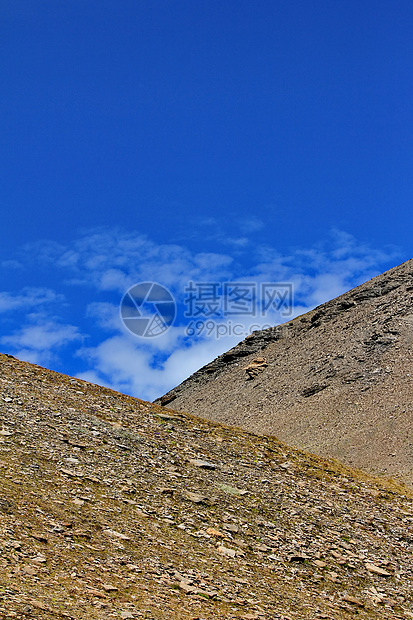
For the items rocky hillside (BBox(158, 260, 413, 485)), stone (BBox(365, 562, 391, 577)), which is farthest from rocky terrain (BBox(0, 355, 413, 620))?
rocky hillside (BBox(158, 260, 413, 485))

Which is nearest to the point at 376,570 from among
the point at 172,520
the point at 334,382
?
the point at 172,520

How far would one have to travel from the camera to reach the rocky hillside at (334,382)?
42.1 m

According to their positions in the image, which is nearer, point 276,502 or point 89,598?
point 89,598

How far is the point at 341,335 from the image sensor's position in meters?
66.3

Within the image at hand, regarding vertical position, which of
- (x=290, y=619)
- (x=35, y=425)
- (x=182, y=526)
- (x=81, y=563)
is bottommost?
(x=290, y=619)

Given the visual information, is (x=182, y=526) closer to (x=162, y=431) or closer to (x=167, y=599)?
(x=167, y=599)

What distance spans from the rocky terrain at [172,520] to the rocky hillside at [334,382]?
17.4m

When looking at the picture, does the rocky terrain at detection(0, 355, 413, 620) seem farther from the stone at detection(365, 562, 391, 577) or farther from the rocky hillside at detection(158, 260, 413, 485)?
the rocky hillside at detection(158, 260, 413, 485)

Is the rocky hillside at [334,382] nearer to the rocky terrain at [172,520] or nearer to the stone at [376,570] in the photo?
the rocky terrain at [172,520]

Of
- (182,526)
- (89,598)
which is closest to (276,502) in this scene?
(182,526)

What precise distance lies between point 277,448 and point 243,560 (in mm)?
7928

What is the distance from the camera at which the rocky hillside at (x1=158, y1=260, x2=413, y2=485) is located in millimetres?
42125

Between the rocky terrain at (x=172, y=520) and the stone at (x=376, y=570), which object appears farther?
the stone at (x=376, y=570)

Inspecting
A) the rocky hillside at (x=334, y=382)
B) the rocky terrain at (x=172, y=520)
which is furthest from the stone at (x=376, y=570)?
the rocky hillside at (x=334, y=382)
